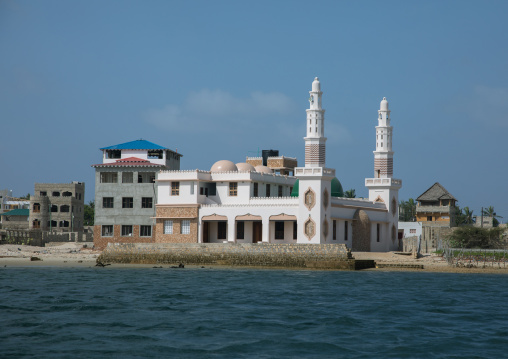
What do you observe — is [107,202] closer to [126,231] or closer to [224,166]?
[126,231]

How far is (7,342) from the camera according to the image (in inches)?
866

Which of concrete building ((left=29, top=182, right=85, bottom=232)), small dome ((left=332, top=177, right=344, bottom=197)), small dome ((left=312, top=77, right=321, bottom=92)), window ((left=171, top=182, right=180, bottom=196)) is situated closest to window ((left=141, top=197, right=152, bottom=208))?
window ((left=171, top=182, right=180, bottom=196))

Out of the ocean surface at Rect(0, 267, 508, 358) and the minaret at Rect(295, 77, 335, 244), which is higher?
the minaret at Rect(295, 77, 335, 244)

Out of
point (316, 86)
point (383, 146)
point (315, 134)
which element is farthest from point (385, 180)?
point (316, 86)

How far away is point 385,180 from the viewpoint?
61.0 metres

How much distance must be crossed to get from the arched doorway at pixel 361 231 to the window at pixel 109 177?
22.4 metres

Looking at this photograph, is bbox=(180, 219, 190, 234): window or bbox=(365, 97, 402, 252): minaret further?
bbox=(365, 97, 402, 252): minaret

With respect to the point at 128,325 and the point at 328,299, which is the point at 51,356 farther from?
the point at 328,299

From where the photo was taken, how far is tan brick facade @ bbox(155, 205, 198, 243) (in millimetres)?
59406

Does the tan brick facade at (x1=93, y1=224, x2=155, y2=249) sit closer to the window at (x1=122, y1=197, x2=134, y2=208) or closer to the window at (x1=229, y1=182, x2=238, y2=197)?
the window at (x1=122, y1=197, x2=134, y2=208)

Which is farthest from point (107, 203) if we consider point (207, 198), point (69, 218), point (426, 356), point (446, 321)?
point (426, 356)

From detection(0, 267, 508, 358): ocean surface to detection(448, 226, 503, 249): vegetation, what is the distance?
19857 millimetres

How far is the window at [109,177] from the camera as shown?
66.7 metres

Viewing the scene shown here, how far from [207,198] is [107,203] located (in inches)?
438
